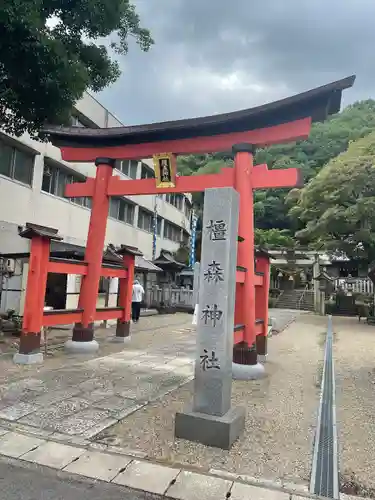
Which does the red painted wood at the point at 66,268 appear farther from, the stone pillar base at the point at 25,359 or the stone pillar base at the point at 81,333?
the stone pillar base at the point at 25,359

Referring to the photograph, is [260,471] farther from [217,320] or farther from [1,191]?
[1,191]

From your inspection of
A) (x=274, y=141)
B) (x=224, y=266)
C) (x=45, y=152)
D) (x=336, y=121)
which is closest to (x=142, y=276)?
(x=45, y=152)

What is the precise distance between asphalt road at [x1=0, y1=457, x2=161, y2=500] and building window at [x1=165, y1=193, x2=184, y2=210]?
95.0 ft

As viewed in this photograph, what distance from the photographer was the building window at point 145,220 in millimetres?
26844

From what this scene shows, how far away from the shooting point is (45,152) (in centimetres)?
1694

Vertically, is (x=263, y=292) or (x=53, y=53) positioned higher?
(x=53, y=53)

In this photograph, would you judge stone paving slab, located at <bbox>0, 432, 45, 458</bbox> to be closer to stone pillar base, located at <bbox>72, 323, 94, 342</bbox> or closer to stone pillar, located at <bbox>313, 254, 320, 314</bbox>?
stone pillar base, located at <bbox>72, 323, 94, 342</bbox>

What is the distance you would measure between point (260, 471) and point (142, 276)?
20.9 m

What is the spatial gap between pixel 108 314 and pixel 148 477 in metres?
7.04

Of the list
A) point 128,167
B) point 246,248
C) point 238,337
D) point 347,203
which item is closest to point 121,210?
point 128,167

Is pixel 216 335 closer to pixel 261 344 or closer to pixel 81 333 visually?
pixel 261 344

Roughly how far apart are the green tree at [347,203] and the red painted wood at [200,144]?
14.2 meters

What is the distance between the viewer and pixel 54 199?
17.7m

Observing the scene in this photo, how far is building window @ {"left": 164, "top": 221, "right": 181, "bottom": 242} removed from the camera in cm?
3209
